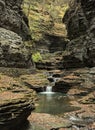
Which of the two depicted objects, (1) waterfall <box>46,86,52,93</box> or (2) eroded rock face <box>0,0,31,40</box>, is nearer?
(1) waterfall <box>46,86,52,93</box>

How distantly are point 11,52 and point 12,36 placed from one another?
3.80 m

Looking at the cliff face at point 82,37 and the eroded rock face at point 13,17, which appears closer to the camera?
the eroded rock face at point 13,17

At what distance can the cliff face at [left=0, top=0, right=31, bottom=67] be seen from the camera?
36381 millimetres

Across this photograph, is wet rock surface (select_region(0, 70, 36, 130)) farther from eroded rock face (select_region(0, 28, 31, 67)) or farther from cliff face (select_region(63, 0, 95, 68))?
cliff face (select_region(63, 0, 95, 68))

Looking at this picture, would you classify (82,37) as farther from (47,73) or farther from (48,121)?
(48,121)

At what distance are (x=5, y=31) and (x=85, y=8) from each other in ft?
58.3

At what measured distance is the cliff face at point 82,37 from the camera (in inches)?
1703

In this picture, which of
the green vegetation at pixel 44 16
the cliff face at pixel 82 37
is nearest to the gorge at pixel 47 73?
→ the cliff face at pixel 82 37

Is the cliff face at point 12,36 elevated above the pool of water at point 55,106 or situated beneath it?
elevated above

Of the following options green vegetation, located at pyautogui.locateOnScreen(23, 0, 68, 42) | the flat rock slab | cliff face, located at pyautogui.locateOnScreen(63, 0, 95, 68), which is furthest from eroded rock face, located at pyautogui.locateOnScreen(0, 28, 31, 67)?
green vegetation, located at pyautogui.locateOnScreen(23, 0, 68, 42)

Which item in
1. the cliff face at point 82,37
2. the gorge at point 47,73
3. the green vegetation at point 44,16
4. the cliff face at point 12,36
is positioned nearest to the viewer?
the gorge at point 47,73

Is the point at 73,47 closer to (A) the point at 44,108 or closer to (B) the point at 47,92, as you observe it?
(B) the point at 47,92

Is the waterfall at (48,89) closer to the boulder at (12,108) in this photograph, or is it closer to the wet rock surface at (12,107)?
the wet rock surface at (12,107)

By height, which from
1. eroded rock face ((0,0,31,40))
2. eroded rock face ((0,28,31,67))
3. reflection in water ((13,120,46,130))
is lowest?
reflection in water ((13,120,46,130))
